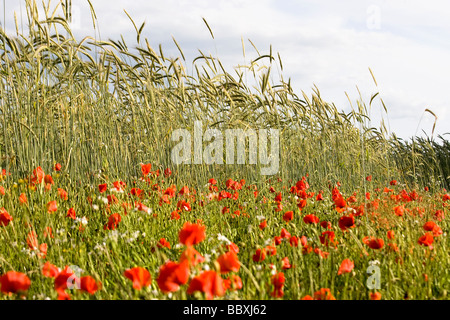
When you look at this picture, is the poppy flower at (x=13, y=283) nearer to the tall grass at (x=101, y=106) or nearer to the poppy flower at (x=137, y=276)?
the poppy flower at (x=137, y=276)

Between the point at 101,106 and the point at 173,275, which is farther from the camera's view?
the point at 101,106

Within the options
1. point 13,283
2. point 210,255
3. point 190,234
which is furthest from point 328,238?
point 13,283

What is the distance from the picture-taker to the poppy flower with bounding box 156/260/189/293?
1.11 m

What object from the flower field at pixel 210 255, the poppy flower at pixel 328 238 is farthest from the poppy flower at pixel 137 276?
the poppy flower at pixel 328 238

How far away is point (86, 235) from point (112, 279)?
0.63 metres

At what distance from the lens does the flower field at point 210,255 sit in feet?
4.26

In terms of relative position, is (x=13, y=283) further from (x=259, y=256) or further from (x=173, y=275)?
(x=259, y=256)

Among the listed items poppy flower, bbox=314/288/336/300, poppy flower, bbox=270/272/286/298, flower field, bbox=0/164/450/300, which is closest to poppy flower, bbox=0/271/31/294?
flower field, bbox=0/164/450/300

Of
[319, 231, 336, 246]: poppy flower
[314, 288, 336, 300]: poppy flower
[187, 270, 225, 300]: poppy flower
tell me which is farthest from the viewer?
[319, 231, 336, 246]: poppy flower

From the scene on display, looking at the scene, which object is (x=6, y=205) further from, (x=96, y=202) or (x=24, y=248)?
(x=24, y=248)

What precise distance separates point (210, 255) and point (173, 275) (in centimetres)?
63

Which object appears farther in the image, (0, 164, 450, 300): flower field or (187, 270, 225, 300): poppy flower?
(0, 164, 450, 300): flower field

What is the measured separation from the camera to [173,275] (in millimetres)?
1121

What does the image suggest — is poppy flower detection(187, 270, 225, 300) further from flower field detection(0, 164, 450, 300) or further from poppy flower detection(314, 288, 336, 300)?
poppy flower detection(314, 288, 336, 300)
